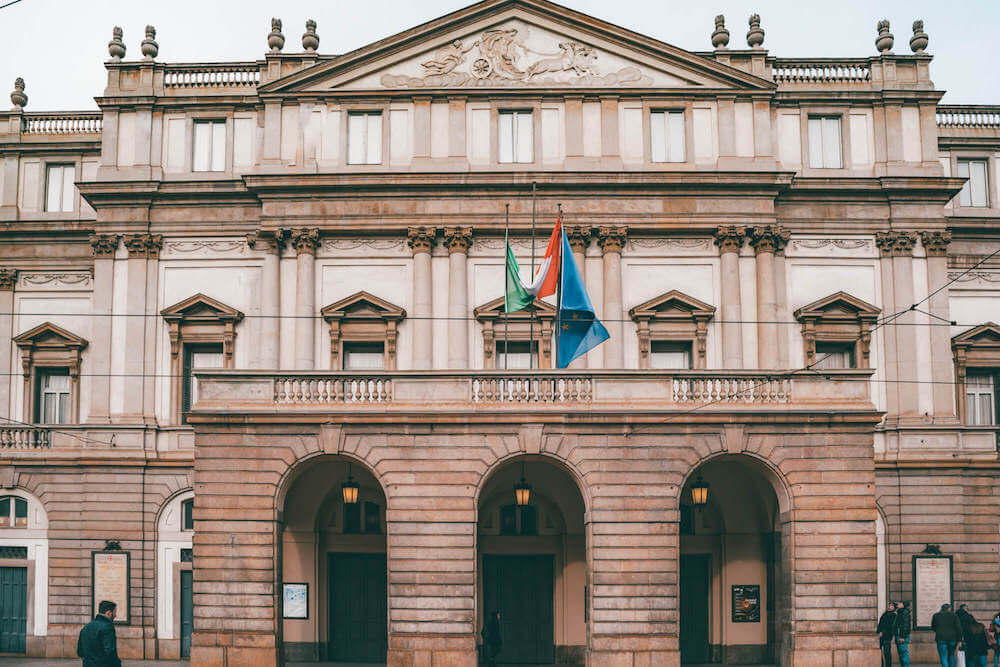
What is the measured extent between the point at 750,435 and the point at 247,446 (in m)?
11.2

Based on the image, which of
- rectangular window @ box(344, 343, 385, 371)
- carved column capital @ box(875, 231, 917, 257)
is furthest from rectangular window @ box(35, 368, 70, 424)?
carved column capital @ box(875, 231, 917, 257)

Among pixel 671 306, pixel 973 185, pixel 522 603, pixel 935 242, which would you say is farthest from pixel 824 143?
pixel 522 603

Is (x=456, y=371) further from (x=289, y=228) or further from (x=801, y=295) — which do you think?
(x=801, y=295)

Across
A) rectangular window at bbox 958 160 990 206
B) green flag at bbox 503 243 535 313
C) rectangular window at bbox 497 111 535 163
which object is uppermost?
rectangular window at bbox 497 111 535 163

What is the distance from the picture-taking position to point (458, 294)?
35406 millimetres

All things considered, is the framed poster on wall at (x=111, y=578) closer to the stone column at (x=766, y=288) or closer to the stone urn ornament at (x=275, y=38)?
the stone urn ornament at (x=275, y=38)

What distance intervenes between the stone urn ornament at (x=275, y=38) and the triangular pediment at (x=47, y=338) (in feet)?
34.1

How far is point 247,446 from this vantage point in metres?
27.9

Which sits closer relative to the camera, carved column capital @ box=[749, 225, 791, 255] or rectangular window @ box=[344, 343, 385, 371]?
carved column capital @ box=[749, 225, 791, 255]

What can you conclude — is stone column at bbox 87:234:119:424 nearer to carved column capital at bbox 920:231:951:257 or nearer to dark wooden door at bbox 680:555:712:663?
dark wooden door at bbox 680:555:712:663

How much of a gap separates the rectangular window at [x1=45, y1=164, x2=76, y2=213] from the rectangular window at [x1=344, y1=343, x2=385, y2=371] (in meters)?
10.6

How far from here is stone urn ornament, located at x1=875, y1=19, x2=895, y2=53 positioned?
37500 mm

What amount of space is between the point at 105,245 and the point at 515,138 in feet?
40.6

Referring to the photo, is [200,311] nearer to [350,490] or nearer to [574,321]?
[350,490]
